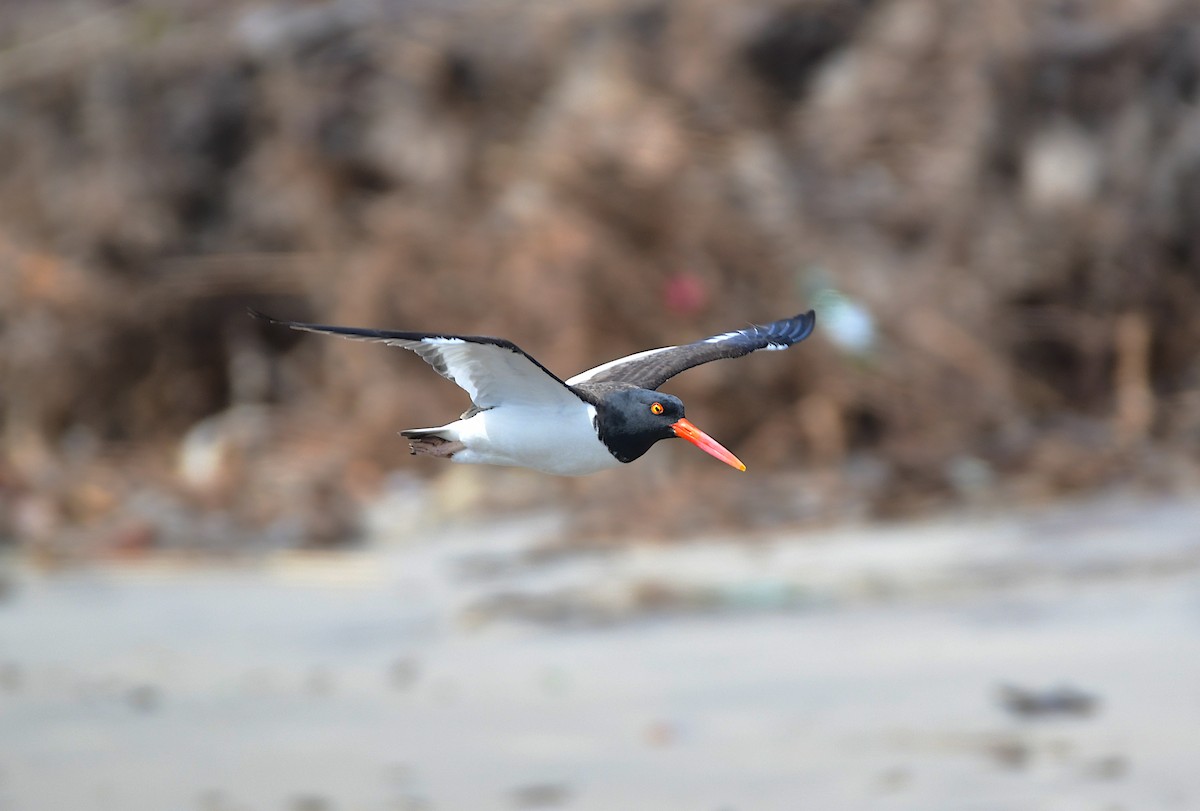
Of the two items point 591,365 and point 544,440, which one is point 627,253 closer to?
point 591,365

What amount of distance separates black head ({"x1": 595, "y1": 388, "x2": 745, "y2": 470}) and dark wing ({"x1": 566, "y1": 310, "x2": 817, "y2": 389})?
352mm

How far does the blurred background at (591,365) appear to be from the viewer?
1077 centimetres

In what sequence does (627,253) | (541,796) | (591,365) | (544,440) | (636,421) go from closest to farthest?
1. (544,440)
2. (636,421)
3. (541,796)
4. (591,365)
5. (627,253)

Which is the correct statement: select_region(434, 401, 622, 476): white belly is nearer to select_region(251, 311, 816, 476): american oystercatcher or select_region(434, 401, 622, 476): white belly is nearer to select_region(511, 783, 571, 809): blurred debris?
select_region(251, 311, 816, 476): american oystercatcher

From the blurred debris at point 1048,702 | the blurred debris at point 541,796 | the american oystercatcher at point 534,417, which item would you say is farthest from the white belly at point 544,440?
the blurred debris at point 1048,702

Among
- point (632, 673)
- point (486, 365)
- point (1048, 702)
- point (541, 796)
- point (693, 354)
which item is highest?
point (632, 673)

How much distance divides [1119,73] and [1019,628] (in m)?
6.51

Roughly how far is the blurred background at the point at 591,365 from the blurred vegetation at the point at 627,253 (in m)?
0.05

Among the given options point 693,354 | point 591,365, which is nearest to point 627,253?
point 591,365

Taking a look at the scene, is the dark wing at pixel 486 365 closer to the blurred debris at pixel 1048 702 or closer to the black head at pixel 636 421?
the black head at pixel 636 421

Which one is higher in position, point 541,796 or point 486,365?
point 541,796

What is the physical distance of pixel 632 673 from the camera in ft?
37.8

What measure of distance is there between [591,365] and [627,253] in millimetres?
1003

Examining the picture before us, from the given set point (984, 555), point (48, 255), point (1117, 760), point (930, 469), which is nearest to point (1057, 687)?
point (1117, 760)
